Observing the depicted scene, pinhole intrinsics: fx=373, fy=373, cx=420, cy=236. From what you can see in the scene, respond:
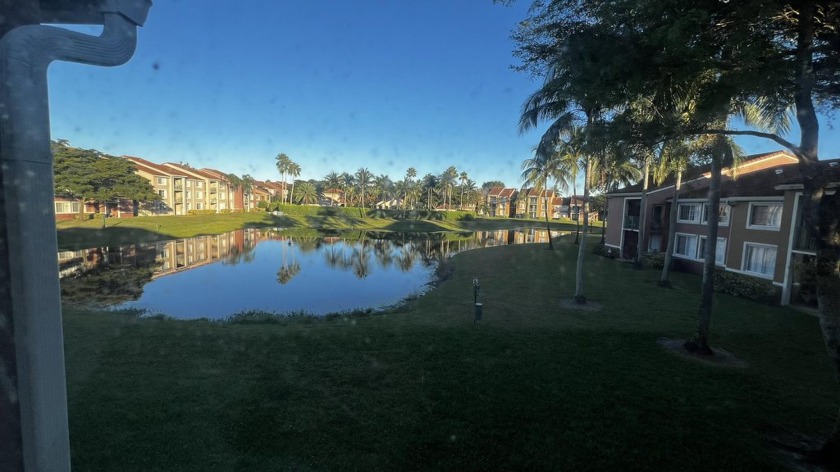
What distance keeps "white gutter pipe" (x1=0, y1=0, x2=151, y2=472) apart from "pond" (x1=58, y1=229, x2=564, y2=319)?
1309cm

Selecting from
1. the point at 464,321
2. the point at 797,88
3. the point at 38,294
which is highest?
the point at 797,88

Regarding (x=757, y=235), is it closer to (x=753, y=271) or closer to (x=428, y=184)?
(x=753, y=271)

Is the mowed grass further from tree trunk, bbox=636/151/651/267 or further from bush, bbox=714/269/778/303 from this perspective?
tree trunk, bbox=636/151/651/267

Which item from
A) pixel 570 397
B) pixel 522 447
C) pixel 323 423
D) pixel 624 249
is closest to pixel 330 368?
pixel 323 423

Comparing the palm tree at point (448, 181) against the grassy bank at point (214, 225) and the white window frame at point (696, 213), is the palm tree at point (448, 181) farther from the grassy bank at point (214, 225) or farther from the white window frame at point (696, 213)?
the white window frame at point (696, 213)

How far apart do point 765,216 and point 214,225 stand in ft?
196

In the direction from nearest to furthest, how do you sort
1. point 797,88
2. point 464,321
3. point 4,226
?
point 4,226 < point 797,88 < point 464,321

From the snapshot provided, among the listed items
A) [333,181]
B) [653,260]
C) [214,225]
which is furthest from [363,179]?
[653,260]

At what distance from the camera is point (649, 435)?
5945 millimetres

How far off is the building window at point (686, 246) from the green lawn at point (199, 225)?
43.4 m

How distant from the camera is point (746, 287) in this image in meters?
18.7

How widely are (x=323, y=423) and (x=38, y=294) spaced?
429cm

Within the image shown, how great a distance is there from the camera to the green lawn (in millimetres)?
36906

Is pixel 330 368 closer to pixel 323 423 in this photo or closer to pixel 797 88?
pixel 323 423
